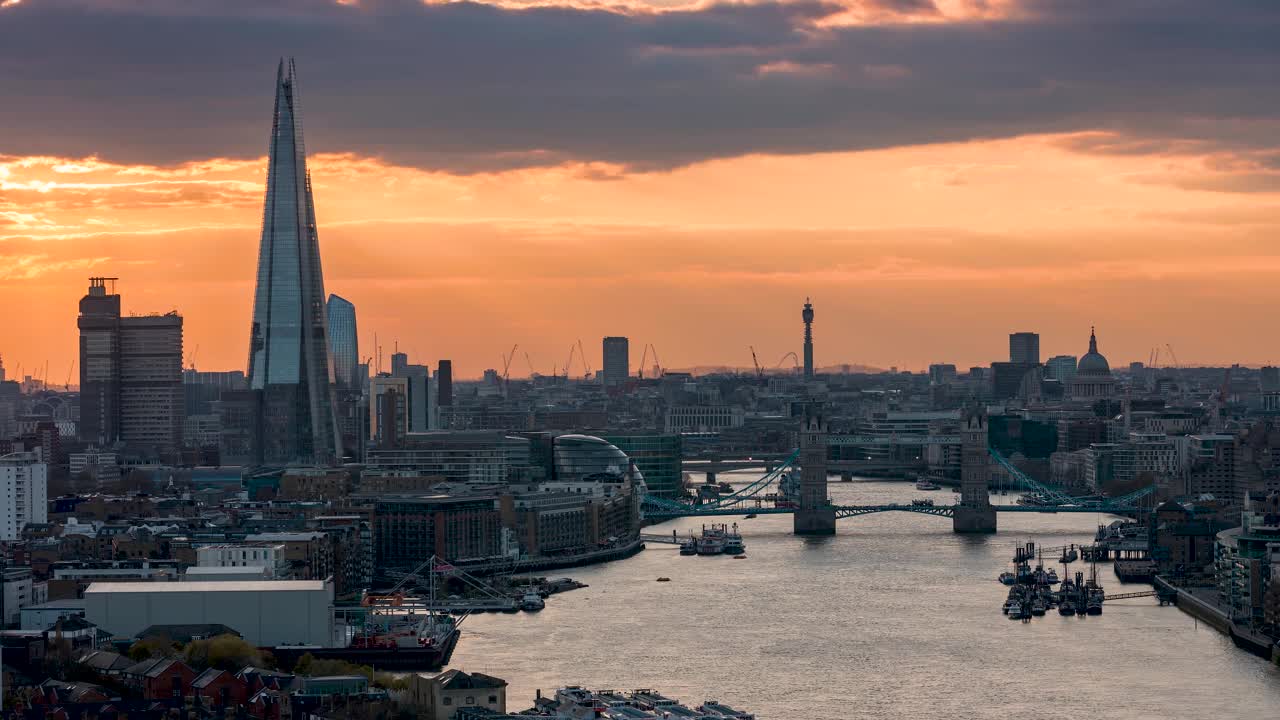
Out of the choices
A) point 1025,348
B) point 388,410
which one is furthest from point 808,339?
point 388,410

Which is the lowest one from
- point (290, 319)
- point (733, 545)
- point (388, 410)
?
point (733, 545)

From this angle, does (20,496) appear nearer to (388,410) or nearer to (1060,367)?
(388,410)

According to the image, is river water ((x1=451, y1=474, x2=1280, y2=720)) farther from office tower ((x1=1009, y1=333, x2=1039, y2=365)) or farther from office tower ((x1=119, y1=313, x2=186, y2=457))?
office tower ((x1=1009, y1=333, x2=1039, y2=365))

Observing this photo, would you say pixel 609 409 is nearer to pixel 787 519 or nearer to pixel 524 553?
pixel 787 519

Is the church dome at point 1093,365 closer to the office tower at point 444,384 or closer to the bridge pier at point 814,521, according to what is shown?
the office tower at point 444,384

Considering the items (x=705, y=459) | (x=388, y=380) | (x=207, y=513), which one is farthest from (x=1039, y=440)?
(x=207, y=513)
